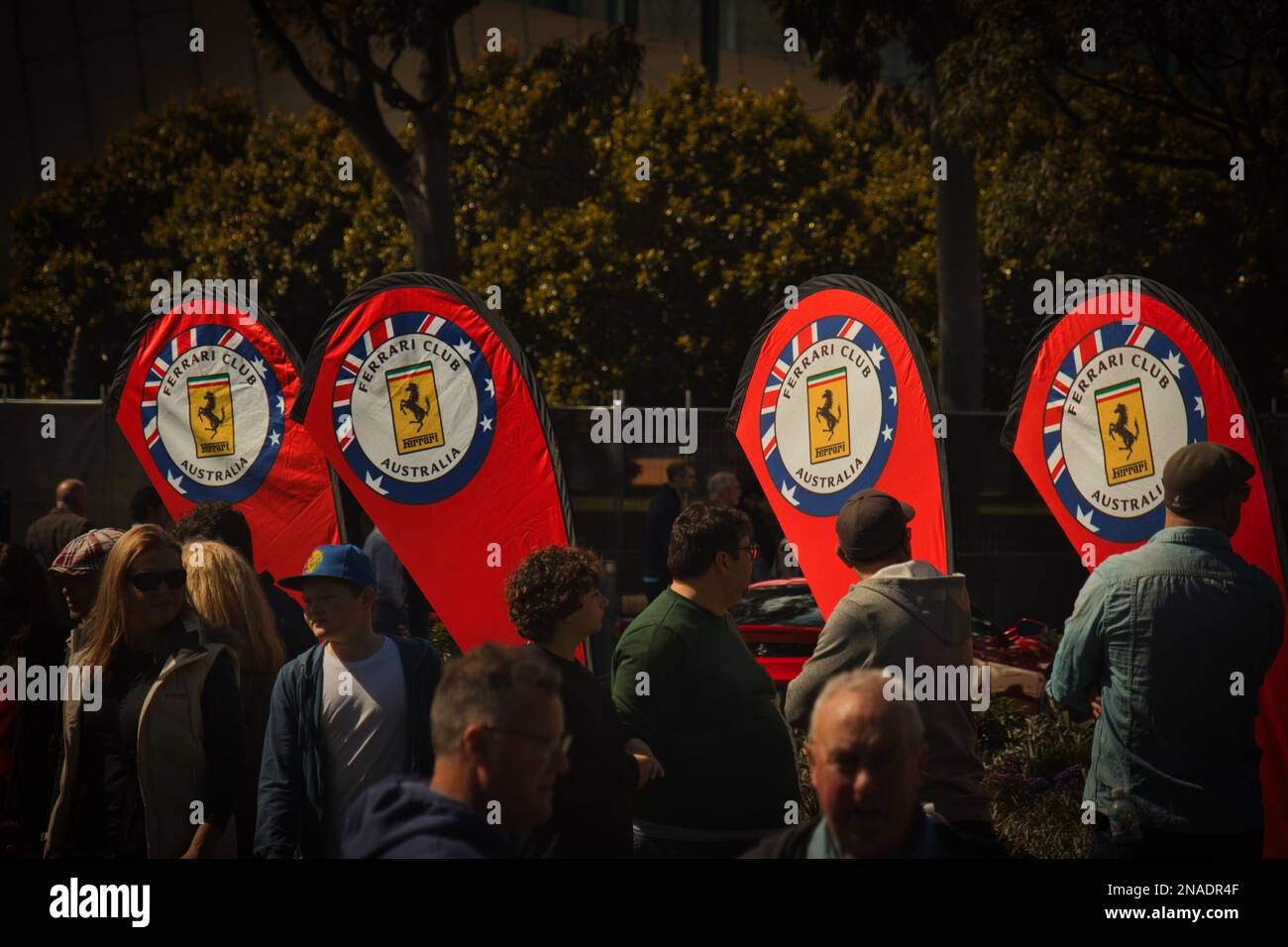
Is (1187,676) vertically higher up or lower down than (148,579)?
lower down

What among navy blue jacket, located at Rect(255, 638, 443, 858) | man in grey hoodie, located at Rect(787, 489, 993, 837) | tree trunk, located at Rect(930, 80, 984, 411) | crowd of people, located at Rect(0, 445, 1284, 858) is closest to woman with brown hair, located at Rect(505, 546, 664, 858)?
crowd of people, located at Rect(0, 445, 1284, 858)

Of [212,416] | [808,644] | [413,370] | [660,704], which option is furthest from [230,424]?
[660,704]

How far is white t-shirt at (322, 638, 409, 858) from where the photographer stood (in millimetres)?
4113

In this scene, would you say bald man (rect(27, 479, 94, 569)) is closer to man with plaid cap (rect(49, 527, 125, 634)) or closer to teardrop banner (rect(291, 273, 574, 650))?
teardrop banner (rect(291, 273, 574, 650))

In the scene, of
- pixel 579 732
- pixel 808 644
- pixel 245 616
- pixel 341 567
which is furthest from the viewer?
pixel 808 644

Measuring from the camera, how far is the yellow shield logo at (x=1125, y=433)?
5.89 meters

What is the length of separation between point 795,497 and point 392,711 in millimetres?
3342

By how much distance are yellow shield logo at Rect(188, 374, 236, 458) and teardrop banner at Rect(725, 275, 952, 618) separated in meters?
2.95

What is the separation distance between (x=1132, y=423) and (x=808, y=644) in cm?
293

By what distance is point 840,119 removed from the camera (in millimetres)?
28109

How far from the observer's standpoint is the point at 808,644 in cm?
835

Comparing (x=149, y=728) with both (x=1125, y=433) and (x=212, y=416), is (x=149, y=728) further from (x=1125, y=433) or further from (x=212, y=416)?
(x=212, y=416)

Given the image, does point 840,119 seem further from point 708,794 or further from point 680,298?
point 708,794
